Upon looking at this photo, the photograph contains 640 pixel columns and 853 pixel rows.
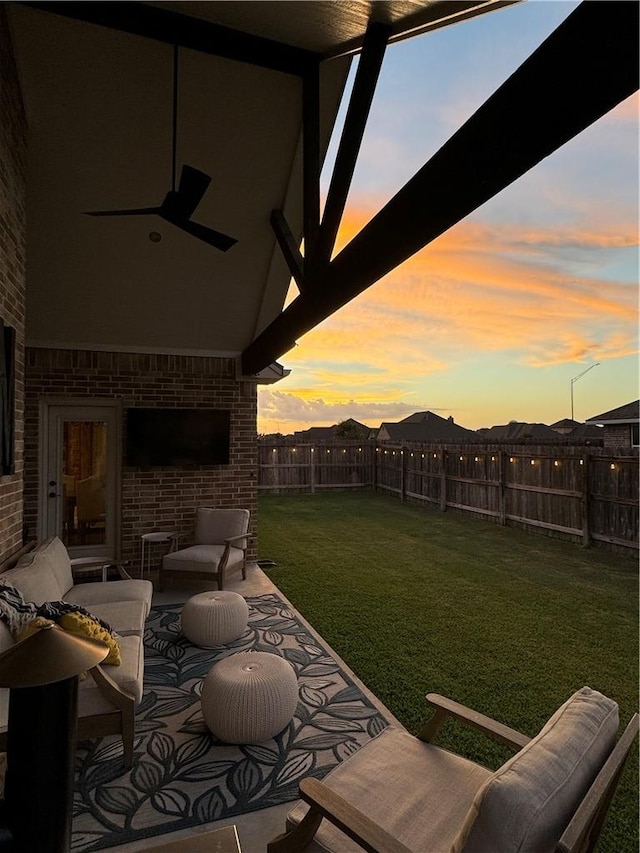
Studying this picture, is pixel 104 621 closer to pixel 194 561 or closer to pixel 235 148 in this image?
pixel 194 561

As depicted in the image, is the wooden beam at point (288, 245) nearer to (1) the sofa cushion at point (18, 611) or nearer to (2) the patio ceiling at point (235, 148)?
(2) the patio ceiling at point (235, 148)

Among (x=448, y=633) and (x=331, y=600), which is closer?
(x=448, y=633)

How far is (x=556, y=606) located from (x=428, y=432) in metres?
18.3

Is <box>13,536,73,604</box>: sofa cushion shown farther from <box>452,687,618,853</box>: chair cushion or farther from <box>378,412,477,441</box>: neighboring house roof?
<box>378,412,477,441</box>: neighboring house roof

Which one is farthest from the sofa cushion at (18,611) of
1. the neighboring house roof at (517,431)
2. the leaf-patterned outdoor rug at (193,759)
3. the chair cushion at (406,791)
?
the neighboring house roof at (517,431)

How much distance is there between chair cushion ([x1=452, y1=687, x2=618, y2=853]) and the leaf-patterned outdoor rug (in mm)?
1472

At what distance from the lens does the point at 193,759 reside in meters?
2.47

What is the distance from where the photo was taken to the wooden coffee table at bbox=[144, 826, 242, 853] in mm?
1354

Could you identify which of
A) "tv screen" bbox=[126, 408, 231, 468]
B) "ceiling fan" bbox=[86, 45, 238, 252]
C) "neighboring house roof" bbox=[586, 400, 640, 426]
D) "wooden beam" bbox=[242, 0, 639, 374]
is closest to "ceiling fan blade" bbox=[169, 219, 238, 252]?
"ceiling fan" bbox=[86, 45, 238, 252]

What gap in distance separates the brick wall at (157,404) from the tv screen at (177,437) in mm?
137

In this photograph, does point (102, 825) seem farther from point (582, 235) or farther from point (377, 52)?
point (582, 235)

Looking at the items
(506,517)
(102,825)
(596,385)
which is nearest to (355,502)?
(506,517)

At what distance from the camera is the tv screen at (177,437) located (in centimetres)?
577

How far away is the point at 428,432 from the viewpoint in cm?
2267
